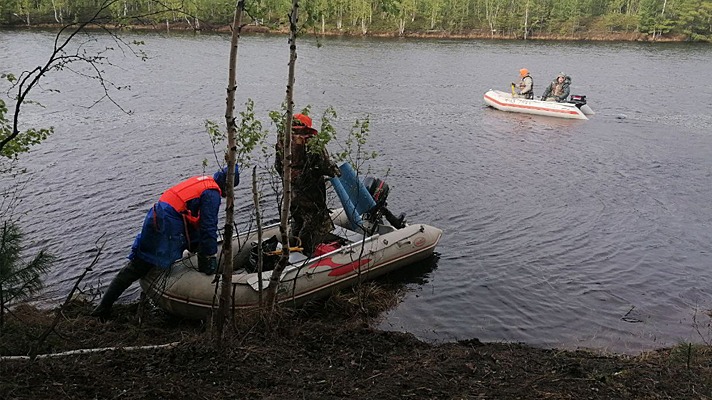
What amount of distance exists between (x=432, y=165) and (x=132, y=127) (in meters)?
10.9

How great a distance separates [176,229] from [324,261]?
97.5 inches

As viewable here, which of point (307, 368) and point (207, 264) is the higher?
point (207, 264)

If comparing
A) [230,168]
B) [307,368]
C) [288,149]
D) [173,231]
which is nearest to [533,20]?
[173,231]

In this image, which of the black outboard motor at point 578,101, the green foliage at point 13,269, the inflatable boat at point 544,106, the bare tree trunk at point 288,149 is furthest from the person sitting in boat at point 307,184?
the black outboard motor at point 578,101

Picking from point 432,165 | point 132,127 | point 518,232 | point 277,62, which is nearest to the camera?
point 518,232

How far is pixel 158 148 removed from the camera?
1897cm

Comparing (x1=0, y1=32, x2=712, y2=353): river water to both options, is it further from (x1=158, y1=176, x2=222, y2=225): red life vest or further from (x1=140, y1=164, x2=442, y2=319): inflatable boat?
(x1=158, y1=176, x2=222, y2=225): red life vest

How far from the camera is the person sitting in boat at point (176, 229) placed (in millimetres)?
7070

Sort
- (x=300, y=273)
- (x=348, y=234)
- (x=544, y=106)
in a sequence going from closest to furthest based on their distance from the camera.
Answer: (x=300, y=273)
(x=348, y=234)
(x=544, y=106)

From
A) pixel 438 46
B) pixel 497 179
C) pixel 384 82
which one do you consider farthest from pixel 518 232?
pixel 438 46

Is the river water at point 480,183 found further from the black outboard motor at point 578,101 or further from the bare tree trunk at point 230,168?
the bare tree trunk at point 230,168

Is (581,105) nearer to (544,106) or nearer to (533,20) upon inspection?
(544,106)

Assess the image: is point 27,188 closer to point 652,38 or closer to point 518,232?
point 518,232

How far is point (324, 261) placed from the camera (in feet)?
29.2
